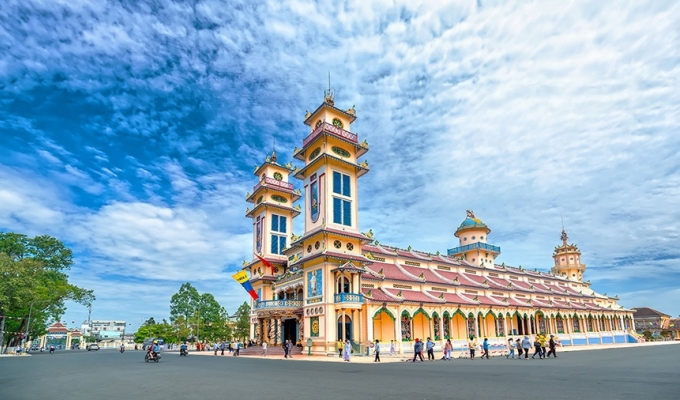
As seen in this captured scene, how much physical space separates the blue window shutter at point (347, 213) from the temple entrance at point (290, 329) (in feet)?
39.7

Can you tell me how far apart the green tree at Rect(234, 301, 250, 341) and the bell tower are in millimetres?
59776

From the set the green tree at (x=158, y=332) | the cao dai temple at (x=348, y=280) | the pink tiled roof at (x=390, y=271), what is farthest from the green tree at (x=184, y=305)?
the pink tiled roof at (x=390, y=271)

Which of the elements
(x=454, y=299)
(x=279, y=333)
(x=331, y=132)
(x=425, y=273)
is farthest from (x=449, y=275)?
(x=331, y=132)

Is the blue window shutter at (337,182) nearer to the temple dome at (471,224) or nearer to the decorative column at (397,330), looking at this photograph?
the decorative column at (397,330)

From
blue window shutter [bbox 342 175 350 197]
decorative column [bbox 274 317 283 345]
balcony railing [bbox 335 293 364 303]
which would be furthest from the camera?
decorative column [bbox 274 317 283 345]

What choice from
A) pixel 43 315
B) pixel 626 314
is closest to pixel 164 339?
pixel 43 315

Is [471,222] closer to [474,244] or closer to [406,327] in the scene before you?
[474,244]

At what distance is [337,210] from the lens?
37094 millimetres

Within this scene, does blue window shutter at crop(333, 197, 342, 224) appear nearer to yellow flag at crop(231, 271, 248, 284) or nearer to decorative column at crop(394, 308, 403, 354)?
decorative column at crop(394, 308, 403, 354)

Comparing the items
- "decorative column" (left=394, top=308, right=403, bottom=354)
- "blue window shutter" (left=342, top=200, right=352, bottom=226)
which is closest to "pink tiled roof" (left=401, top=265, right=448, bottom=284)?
"decorative column" (left=394, top=308, right=403, bottom=354)

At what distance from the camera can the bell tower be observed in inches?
3182

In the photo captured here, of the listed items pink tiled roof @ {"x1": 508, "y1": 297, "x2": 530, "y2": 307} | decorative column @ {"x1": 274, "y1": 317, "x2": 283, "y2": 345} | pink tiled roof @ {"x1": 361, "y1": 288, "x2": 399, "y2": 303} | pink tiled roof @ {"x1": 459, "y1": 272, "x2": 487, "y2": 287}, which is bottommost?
decorative column @ {"x1": 274, "y1": 317, "x2": 283, "y2": 345}

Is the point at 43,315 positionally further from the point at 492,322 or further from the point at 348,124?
the point at 492,322

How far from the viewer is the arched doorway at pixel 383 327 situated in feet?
122
